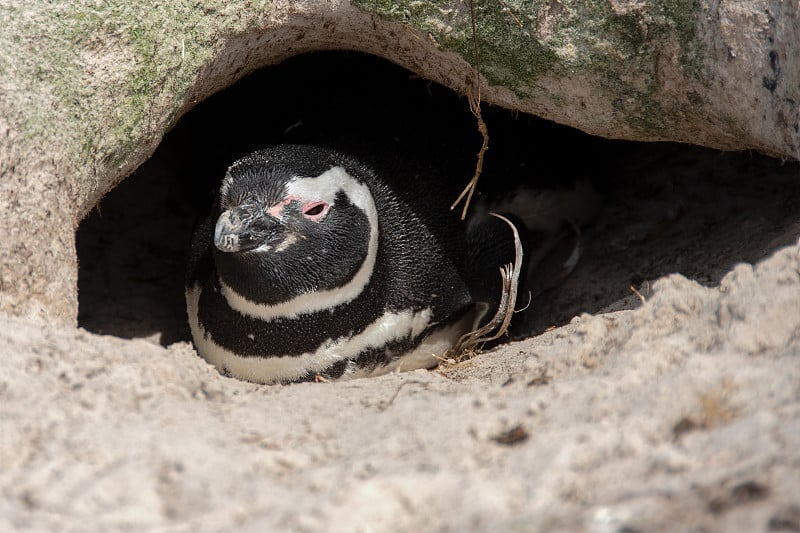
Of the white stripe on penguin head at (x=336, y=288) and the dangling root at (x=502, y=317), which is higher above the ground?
the white stripe on penguin head at (x=336, y=288)

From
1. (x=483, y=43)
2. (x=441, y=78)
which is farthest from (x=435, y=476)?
(x=441, y=78)

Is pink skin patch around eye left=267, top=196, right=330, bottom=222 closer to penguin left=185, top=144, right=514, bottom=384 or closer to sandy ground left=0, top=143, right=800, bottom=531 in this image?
penguin left=185, top=144, right=514, bottom=384

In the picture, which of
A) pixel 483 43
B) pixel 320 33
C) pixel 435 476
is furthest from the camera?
pixel 320 33

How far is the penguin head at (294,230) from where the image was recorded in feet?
7.54

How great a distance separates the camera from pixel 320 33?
8.70 ft

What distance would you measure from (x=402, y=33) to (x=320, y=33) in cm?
30

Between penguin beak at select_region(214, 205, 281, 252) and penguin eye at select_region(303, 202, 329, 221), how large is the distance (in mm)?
100

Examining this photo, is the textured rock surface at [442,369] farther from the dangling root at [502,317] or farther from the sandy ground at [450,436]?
the dangling root at [502,317]

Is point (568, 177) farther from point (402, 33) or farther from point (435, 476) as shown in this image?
point (435, 476)

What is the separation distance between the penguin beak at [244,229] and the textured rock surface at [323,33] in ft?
1.38

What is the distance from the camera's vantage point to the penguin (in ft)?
7.71

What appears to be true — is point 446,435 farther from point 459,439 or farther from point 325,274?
point 325,274

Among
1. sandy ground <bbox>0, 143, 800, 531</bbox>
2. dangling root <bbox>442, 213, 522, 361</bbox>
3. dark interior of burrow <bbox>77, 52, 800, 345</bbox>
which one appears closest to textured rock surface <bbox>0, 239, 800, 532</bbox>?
sandy ground <bbox>0, 143, 800, 531</bbox>

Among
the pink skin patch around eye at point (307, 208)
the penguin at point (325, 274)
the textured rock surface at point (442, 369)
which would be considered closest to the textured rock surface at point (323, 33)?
the textured rock surface at point (442, 369)
